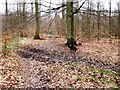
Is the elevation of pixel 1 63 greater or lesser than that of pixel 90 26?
lesser

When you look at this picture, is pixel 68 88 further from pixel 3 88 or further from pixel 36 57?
pixel 36 57

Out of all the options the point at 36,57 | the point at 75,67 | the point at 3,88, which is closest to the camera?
the point at 3,88

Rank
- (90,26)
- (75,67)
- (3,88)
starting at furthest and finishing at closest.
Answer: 1. (90,26)
2. (75,67)
3. (3,88)

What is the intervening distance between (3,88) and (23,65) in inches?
113

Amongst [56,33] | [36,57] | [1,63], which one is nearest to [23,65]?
[1,63]

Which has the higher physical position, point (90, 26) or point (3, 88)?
point (90, 26)

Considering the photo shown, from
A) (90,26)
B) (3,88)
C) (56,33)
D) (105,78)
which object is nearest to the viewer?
(3,88)

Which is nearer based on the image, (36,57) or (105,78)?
(105,78)

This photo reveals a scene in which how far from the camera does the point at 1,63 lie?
34.0 feet

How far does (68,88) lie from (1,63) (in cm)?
376

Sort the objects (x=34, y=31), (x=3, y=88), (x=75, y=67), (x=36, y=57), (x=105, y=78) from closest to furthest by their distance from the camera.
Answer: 1. (x=3, y=88)
2. (x=105, y=78)
3. (x=75, y=67)
4. (x=36, y=57)
5. (x=34, y=31)

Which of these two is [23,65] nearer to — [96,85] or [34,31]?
[96,85]

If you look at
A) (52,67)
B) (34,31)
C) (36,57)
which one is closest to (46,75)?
(52,67)

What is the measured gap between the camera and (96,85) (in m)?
7.81
